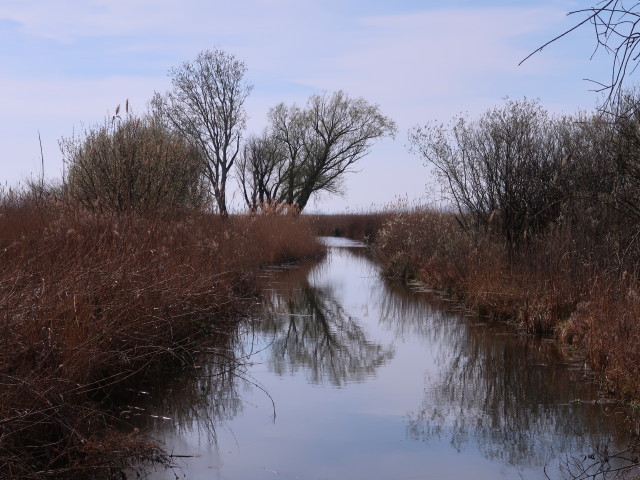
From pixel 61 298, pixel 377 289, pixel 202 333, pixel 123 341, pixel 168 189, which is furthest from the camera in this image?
pixel 377 289

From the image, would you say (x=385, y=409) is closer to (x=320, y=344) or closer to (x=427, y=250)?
(x=320, y=344)

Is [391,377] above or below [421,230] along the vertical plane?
below

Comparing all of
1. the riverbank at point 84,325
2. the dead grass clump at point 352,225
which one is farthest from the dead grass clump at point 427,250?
the dead grass clump at point 352,225

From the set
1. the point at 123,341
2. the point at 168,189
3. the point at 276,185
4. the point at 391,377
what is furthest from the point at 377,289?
the point at 276,185

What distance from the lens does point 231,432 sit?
6.41 metres

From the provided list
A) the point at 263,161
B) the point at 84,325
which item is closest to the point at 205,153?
the point at 263,161

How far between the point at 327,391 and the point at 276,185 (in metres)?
38.5

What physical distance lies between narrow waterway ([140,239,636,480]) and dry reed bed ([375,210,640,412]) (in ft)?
1.05

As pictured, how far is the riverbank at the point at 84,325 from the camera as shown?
4.86 metres

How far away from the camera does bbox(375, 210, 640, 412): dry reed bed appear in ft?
24.2

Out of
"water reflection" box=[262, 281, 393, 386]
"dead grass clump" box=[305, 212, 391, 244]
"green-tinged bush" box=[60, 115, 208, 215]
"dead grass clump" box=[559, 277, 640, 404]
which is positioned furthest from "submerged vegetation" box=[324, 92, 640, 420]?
"dead grass clump" box=[305, 212, 391, 244]

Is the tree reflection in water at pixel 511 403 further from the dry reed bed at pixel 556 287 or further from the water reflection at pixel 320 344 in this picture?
the water reflection at pixel 320 344

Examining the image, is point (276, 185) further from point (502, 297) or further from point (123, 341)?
point (123, 341)

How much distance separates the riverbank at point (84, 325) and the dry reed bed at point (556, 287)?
408 centimetres
